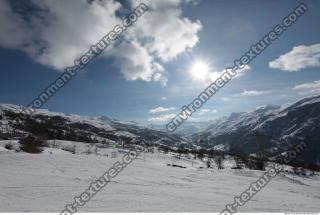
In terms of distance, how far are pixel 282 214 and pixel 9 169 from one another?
514 inches

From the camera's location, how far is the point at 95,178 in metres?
13.4

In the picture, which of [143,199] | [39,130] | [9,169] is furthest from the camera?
[39,130]

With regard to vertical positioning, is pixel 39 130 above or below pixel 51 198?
above

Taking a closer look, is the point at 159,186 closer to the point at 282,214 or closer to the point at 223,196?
the point at 223,196

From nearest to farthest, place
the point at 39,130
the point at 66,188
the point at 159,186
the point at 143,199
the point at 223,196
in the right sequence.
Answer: the point at 143,199
the point at 66,188
the point at 223,196
the point at 159,186
the point at 39,130

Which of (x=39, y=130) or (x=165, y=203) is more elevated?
(x=39, y=130)

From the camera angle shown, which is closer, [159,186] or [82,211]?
[82,211]

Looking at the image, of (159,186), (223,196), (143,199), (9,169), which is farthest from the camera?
(9,169)

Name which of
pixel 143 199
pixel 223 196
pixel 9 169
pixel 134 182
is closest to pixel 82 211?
pixel 143 199

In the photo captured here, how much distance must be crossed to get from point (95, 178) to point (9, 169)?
15.1 feet

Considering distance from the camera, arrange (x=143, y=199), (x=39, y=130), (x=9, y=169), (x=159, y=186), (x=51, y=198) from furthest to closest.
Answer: (x=39, y=130)
(x=9, y=169)
(x=159, y=186)
(x=143, y=199)
(x=51, y=198)

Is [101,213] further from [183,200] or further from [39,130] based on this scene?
[39,130]

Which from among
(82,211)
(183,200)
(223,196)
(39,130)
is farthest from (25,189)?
(39,130)

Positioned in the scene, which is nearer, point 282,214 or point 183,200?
point 282,214
